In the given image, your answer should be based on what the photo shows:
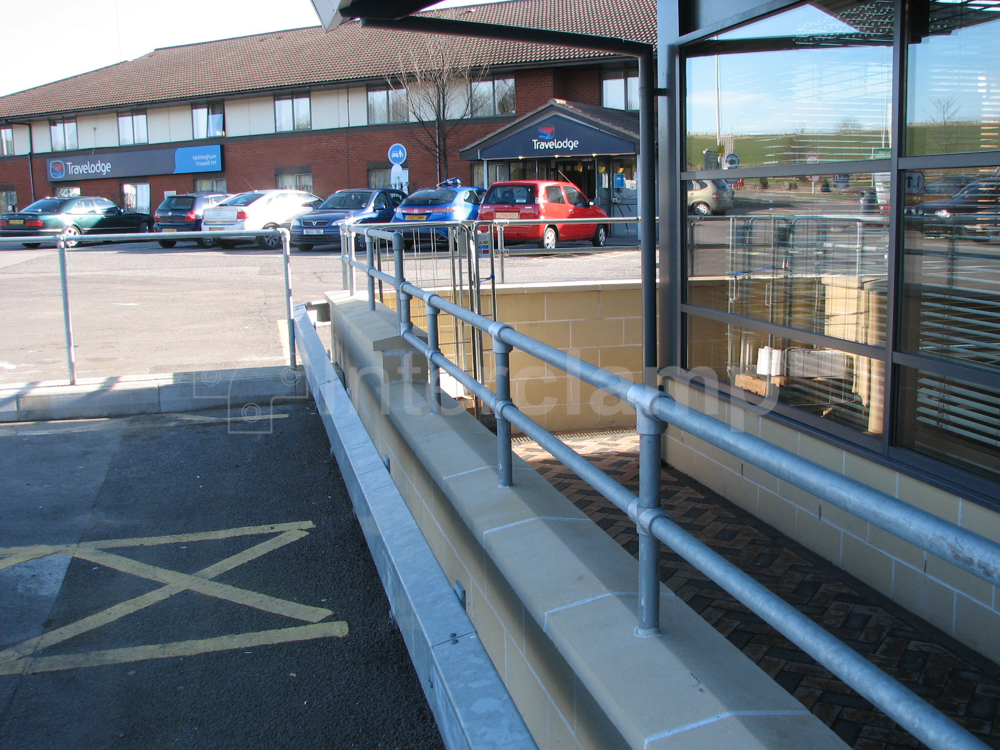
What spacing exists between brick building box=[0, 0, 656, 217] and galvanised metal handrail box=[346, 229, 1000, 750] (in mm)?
27017

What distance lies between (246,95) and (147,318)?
29.4 meters

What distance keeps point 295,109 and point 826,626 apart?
37.7 m

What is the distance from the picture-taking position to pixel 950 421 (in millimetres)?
3701

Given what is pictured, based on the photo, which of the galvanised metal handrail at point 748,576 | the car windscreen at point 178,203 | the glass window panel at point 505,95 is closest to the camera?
the galvanised metal handrail at point 748,576

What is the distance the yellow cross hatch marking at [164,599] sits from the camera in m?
3.75

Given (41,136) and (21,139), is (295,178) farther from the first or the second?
(21,139)

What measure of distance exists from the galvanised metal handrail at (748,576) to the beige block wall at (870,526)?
1854mm

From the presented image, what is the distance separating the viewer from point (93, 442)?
23.3 feet

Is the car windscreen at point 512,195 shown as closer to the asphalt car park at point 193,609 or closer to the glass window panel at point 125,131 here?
the asphalt car park at point 193,609

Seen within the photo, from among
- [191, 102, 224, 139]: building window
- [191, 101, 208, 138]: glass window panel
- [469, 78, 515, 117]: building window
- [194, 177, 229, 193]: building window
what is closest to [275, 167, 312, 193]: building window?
[194, 177, 229, 193]: building window

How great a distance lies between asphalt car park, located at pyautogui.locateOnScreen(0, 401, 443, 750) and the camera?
10.8ft

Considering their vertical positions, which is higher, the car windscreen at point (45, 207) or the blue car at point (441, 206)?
the car windscreen at point (45, 207)

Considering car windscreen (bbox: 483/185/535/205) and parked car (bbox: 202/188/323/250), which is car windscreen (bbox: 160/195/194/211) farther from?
car windscreen (bbox: 483/185/535/205)

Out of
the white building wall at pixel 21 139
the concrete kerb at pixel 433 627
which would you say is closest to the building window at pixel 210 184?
the white building wall at pixel 21 139
